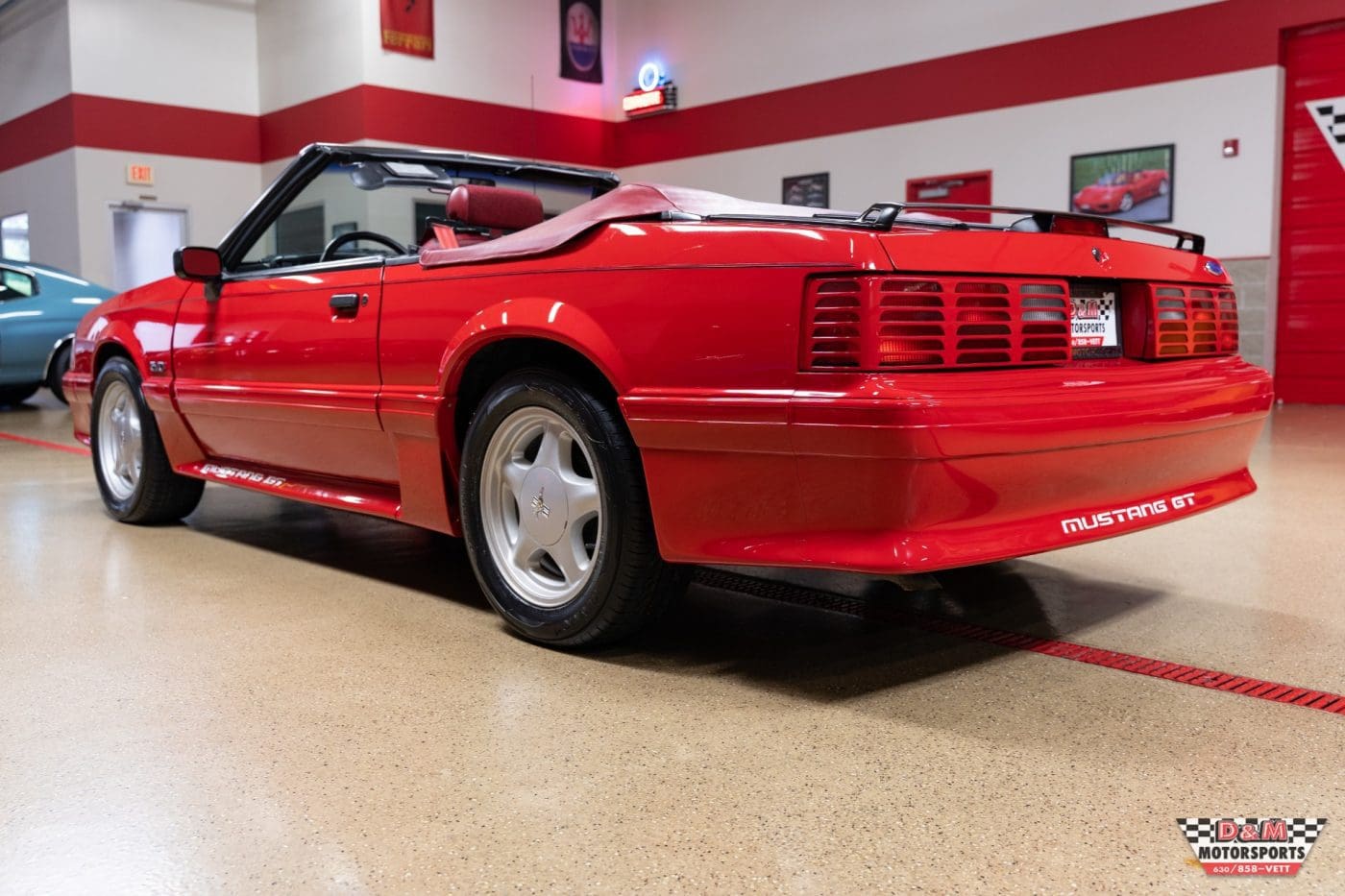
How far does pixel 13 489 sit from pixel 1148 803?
16.9ft

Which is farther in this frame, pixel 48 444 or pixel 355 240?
pixel 48 444

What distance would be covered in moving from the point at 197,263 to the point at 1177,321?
2.95 metres

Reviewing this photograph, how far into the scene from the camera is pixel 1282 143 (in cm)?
1007

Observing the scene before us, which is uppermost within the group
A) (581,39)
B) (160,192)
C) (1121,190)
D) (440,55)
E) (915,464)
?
(581,39)

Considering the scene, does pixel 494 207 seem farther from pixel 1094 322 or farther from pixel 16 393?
pixel 16 393

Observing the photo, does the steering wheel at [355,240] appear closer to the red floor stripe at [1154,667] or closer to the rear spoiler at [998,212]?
the rear spoiler at [998,212]

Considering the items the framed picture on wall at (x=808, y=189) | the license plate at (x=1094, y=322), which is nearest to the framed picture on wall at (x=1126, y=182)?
the framed picture on wall at (x=808, y=189)

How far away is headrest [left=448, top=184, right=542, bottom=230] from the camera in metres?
3.06

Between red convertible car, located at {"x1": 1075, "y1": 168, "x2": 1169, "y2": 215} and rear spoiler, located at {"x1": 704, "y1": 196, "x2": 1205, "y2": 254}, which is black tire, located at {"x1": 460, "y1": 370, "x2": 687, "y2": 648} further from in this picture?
red convertible car, located at {"x1": 1075, "y1": 168, "x2": 1169, "y2": 215}

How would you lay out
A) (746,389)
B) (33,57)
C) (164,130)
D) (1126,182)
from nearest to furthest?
(746,389) < (1126,182) < (164,130) < (33,57)

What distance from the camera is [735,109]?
46.8 feet

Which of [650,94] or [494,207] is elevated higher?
[650,94]

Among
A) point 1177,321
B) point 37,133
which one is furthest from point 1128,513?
point 37,133

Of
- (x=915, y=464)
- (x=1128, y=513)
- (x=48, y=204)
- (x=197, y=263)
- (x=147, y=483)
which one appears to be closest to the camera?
(x=915, y=464)
